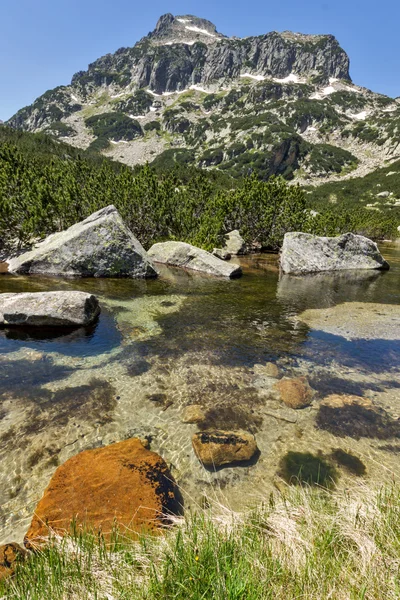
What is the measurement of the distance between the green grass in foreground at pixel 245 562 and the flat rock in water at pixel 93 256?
21.0 metres

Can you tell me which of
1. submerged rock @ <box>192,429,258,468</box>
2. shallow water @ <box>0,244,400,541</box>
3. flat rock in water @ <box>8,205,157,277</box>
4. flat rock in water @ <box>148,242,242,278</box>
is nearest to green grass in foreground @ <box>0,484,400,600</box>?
shallow water @ <box>0,244,400,541</box>

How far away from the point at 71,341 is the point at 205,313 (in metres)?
6.95

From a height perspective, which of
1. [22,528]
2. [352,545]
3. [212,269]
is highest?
[212,269]

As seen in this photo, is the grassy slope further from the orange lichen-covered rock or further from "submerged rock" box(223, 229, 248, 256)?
the orange lichen-covered rock

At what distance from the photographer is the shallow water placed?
617cm

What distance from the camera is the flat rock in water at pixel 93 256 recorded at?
22797 mm

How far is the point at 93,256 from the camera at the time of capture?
2303 centimetres

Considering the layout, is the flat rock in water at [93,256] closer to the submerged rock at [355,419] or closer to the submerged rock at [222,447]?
the submerged rock at [355,419]

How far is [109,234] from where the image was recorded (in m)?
→ 23.1

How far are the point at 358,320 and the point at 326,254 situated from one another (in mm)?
19116

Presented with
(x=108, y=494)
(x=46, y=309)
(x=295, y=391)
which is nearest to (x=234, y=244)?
(x=46, y=309)

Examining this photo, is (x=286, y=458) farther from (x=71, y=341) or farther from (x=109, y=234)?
(x=109, y=234)

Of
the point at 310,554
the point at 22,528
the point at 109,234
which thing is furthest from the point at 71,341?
the point at 109,234

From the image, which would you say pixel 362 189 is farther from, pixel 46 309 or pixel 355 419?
pixel 46 309
